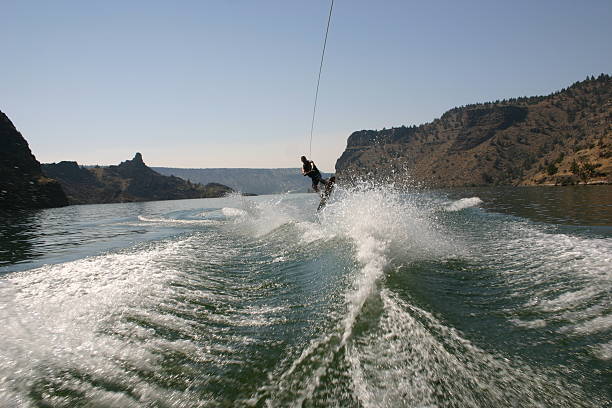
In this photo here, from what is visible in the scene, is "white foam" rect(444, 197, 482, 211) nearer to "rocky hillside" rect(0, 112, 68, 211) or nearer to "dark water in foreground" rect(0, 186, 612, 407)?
"dark water in foreground" rect(0, 186, 612, 407)

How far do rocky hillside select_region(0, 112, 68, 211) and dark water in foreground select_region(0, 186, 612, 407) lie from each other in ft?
334

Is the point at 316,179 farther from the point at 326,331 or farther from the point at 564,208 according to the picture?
the point at 564,208

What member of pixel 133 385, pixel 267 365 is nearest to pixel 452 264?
pixel 267 365

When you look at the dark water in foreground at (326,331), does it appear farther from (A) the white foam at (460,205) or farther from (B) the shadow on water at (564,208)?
(A) the white foam at (460,205)

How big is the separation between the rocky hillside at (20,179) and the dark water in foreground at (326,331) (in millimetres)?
101859

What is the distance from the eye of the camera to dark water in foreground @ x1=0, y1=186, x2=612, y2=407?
137 inches

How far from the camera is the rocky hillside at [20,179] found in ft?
318

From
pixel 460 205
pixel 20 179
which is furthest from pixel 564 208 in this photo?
pixel 20 179

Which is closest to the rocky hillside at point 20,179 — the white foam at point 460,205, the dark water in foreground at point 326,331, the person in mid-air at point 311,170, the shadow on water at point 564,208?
the person in mid-air at point 311,170

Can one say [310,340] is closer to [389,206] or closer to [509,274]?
[509,274]

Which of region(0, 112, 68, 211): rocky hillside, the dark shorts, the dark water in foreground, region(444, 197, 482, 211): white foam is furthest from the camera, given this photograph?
region(0, 112, 68, 211): rocky hillside

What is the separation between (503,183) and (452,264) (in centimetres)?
14664

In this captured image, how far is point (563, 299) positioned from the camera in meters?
5.66

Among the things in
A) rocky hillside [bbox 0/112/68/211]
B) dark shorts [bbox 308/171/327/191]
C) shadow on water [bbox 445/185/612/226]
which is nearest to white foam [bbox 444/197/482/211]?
shadow on water [bbox 445/185/612/226]
